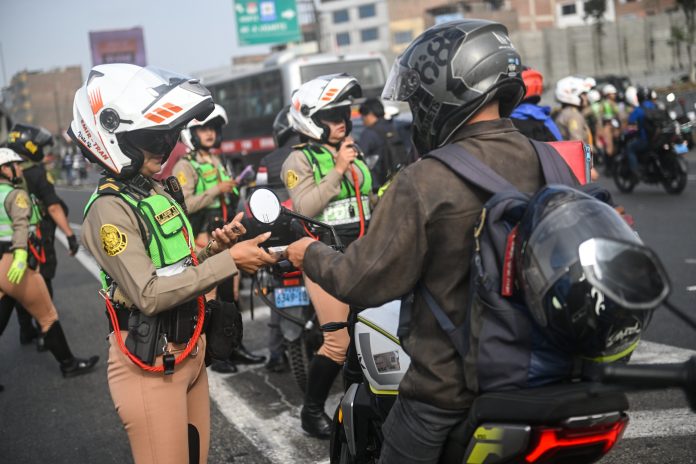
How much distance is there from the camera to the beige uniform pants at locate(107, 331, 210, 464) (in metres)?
3.03

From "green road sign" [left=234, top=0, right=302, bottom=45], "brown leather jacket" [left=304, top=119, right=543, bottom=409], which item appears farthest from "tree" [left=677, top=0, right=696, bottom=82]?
"brown leather jacket" [left=304, top=119, right=543, bottom=409]

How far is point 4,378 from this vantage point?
7.08 metres

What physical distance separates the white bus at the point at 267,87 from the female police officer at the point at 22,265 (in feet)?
47.5

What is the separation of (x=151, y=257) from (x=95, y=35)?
7183 cm

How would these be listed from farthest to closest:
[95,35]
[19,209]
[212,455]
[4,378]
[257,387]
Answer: [95,35] < [4,378] < [19,209] < [257,387] < [212,455]

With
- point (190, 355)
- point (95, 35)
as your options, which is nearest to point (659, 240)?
point (190, 355)

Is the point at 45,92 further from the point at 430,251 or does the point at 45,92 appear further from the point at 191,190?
the point at 430,251

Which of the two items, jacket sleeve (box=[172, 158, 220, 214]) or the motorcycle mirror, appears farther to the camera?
jacket sleeve (box=[172, 158, 220, 214])

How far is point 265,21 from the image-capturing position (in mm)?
39844

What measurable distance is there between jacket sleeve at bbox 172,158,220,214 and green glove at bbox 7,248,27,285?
1.28 m

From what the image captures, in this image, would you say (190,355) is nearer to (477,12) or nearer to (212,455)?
(212,455)

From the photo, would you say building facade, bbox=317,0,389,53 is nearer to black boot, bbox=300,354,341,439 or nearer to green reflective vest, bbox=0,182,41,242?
green reflective vest, bbox=0,182,41,242

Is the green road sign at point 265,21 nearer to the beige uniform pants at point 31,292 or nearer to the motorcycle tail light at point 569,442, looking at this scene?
the beige uniform pants at point 31,292

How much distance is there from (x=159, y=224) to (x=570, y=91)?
613cm
